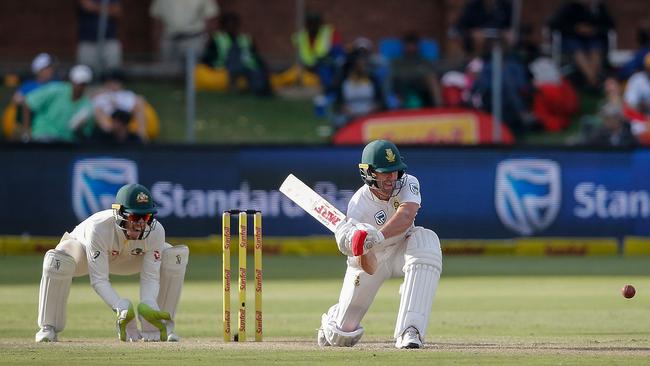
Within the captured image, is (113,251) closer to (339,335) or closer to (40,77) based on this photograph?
(339,335)

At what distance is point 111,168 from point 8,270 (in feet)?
7.34

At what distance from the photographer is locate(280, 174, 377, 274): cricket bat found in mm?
9570

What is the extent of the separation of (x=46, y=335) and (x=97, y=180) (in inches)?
331

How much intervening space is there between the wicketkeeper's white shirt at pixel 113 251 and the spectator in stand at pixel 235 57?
12532 mm

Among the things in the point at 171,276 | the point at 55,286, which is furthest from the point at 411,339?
the point at 55,286

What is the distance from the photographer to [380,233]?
9453mm

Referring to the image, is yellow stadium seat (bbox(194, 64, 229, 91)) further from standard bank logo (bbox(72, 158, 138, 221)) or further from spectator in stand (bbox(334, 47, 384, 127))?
standard bank logo (bbox(72, 158, 138, 221))

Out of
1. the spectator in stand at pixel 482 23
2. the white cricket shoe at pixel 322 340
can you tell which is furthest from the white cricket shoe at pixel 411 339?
the spectator in stand at pixel 482 23

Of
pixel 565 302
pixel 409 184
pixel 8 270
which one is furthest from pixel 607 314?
pixel 8 270

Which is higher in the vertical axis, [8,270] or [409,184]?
[409,184]

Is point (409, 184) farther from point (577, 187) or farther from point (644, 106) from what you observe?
point (644, 106)

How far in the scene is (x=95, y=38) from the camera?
22312 mm

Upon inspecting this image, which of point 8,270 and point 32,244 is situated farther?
point 32,244

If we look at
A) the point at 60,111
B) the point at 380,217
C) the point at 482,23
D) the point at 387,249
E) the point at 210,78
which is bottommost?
the point at 387,249
